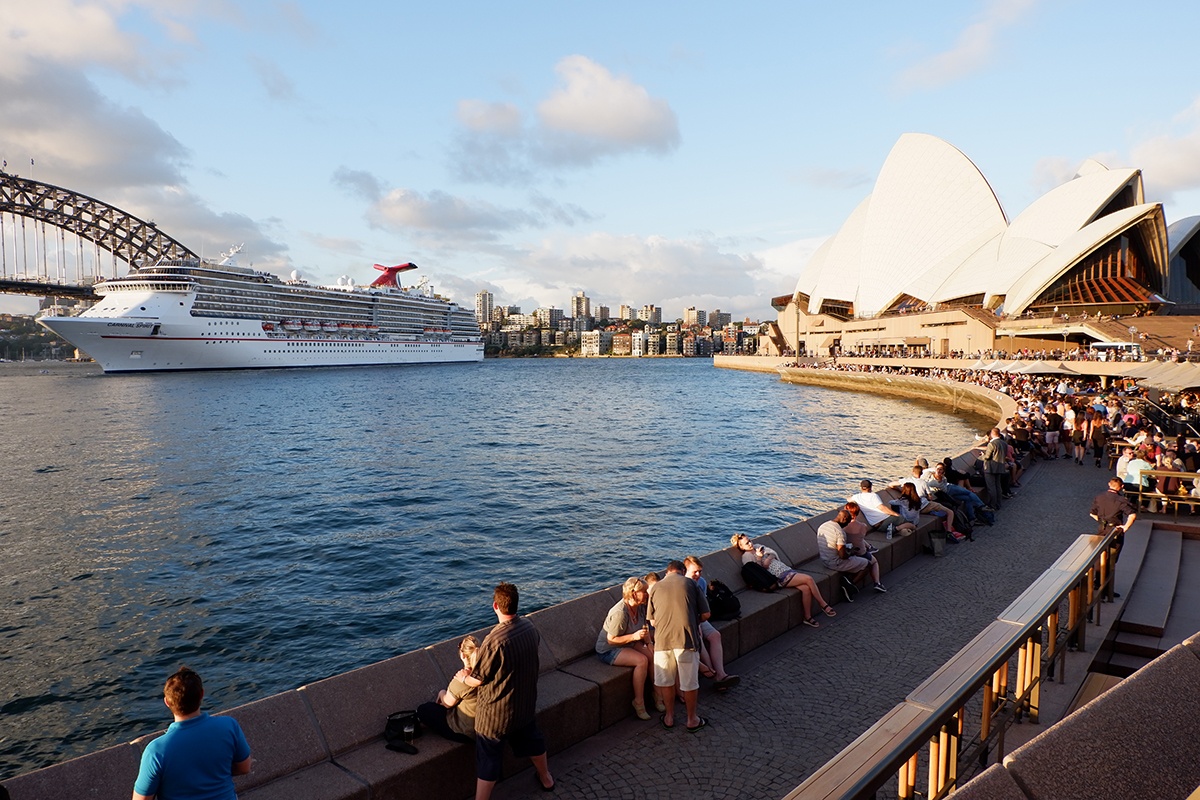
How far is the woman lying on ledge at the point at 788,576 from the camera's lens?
20.4ft

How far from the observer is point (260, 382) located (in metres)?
58.6

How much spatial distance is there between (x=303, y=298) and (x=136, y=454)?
199 feet

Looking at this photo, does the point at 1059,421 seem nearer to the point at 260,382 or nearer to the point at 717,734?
the point at 717,734

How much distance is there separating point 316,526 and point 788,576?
34.4 feet

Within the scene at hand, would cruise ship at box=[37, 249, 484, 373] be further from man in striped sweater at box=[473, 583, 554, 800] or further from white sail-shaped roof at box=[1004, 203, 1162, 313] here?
man in striped sweater at box=[473, 583, 554, 800]

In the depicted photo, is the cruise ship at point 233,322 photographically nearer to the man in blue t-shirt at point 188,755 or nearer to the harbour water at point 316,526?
the harbour water at point 316,526

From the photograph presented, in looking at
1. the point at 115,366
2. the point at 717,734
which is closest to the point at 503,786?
the point at 717,734

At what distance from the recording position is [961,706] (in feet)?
7.48

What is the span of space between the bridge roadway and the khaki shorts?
0.32 meters

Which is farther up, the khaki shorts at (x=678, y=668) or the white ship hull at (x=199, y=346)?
the white ship hull at (x=199, y=346)

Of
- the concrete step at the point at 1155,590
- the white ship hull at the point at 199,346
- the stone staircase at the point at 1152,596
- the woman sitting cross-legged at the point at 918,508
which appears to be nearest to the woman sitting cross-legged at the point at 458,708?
→ the stone staircase at the point at 1152,596

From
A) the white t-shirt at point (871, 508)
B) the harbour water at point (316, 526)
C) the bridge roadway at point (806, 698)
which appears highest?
the white t-shirt at point (871, 508)

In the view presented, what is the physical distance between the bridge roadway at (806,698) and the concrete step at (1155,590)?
0.83 metres

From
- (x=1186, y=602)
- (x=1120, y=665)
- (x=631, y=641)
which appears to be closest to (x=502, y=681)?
(x=631, y=641)
